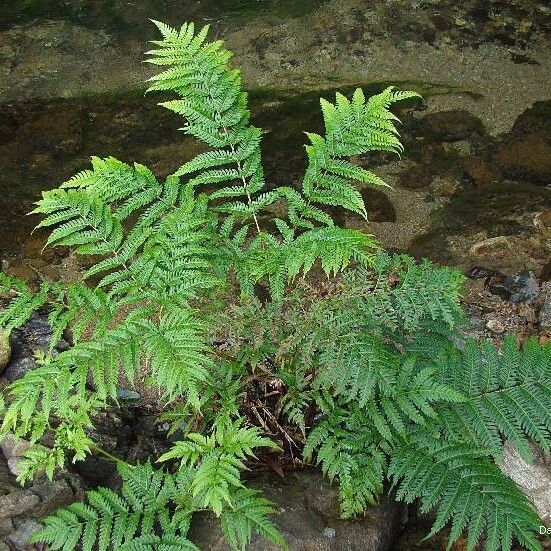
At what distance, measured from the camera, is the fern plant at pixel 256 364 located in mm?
2627

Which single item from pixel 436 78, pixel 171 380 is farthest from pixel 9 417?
pixel 436 78

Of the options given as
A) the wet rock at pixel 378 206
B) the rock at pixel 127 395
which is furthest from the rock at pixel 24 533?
the wet rock at pixel 378 206

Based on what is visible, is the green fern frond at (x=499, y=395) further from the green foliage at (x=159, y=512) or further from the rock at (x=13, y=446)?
the rock at (x=13, y=446)

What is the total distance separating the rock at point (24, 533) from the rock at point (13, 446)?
39cm

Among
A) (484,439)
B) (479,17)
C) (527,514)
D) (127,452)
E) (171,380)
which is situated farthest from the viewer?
(479,17)

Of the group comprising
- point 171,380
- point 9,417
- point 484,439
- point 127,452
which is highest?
point 171,380

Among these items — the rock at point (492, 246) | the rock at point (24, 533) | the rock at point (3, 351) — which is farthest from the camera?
the rock at point (492, 246)

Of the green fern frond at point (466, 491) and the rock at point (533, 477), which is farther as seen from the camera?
the rock at point (533, 477)

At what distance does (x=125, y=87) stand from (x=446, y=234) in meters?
2.89

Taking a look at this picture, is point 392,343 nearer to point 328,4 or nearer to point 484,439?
point 484,439

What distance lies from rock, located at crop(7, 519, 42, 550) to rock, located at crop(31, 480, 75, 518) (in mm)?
51

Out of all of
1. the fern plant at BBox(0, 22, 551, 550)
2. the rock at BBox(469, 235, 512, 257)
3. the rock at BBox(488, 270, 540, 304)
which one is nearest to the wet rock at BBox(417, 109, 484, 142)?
the rock at BBox(469, 235, 512, 257)

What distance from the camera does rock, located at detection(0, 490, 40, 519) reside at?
9.48 ft

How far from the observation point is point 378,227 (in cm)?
460
